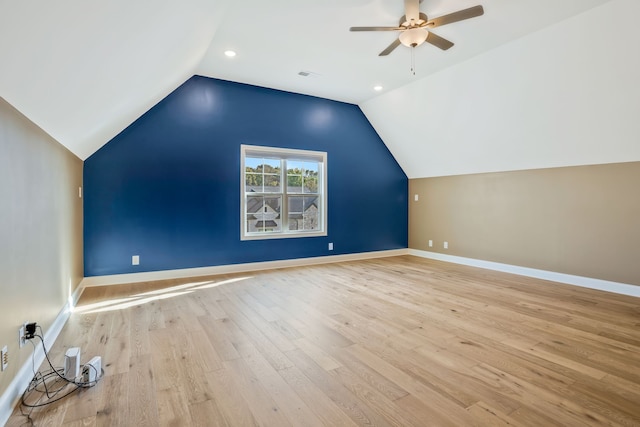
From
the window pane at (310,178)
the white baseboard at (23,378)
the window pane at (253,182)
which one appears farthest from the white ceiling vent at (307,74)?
the white baseboard at (23,378)

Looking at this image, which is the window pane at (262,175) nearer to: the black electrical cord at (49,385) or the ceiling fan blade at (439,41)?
the ceiling fan blade at (439,41)

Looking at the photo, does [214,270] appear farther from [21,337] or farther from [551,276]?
[551,276]

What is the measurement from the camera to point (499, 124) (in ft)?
15.3

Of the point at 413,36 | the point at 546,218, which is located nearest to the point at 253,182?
the point at 413,36

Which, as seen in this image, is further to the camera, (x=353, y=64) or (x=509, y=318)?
(x=353, y=64)

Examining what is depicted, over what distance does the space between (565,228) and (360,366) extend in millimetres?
4156

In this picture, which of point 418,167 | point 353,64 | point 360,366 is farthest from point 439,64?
point 360,366

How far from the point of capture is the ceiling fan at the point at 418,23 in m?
2.68

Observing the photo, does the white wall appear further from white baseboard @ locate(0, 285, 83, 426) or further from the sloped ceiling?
white baseboard @ locate(0, 285, 83, 426)

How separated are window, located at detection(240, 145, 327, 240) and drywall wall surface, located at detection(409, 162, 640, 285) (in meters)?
2.40

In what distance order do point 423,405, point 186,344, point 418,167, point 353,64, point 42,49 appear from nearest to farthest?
point 42,49 < point 423,405 < point 186,344 < point 353,64 < point 418,167

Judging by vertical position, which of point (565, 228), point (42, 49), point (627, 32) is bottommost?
point (565, 228)

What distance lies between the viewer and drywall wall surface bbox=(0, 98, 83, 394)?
175 centimetres

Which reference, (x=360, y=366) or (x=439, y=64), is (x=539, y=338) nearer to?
(x=360, y=366)
